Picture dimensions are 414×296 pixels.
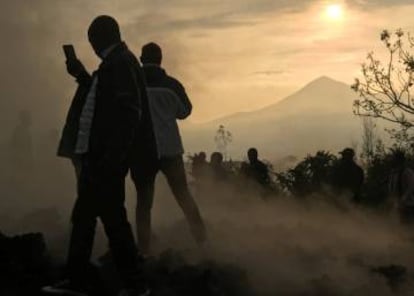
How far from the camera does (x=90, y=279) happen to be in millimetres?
6637

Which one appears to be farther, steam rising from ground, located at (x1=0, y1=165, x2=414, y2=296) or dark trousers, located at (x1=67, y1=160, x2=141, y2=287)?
steam rising from ground, located at (x1=0, y1=165, x2=414, y2=296)

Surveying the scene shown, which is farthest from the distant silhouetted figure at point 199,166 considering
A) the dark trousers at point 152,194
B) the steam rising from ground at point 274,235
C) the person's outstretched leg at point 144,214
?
the person's outstretched leg at point 144,214

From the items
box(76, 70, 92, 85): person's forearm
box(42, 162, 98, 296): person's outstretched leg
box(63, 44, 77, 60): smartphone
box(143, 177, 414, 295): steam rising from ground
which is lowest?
box(143, 177, 414, 295): steam rising from ground

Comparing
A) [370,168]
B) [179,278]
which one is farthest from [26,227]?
[370,168]

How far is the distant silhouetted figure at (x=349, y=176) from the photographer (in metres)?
13.6

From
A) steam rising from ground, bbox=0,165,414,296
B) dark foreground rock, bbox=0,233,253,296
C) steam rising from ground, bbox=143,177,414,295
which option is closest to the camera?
dark foreground rock, bbox=0,233,253,296

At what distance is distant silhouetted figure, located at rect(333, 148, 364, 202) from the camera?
44.5 ft

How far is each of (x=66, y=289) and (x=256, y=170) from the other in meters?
8.15

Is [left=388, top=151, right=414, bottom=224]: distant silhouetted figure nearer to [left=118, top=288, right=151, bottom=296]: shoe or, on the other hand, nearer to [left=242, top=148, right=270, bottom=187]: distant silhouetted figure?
[left=242, top=148, right=270, bottom=187]: distant silhouetted figure

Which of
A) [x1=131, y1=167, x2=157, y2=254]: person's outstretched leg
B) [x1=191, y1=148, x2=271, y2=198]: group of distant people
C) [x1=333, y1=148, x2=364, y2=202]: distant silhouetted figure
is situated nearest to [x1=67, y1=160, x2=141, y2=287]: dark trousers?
[x1=131, y1=167, x2=157, y2=254]: person's outstretched leg

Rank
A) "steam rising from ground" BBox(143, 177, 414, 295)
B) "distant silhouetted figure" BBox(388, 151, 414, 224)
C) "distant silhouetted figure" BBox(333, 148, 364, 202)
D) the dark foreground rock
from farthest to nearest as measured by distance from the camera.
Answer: "distant silhouetted figure" BBox(333, 148, 364, 202) → "distant silhouetted figure" BBox(388, 151, 414, 224) → "steam rising from ground" BBox(143, 177, 414, 295) → the dark foreground rock

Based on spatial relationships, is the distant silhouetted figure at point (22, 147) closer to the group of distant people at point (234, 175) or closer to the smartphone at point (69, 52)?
the group of distant people at point (234, 175)

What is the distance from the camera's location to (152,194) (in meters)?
8.30

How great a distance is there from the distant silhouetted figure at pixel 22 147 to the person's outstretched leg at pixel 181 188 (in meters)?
8.44
